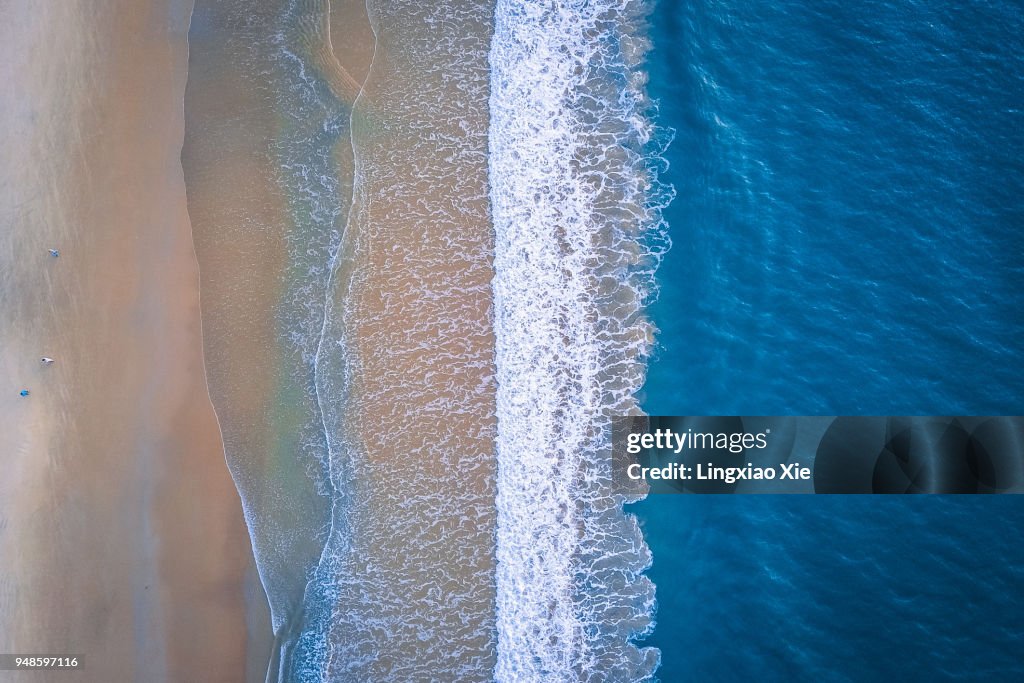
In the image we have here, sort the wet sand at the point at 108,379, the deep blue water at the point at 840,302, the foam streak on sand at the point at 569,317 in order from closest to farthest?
the deep blue water at the point at 840,302 → the wet sand at the point at 108,379 → the foam streak on sand at the point at 569,317

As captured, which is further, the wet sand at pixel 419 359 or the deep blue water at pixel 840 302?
the wet sand at pixel 419 359

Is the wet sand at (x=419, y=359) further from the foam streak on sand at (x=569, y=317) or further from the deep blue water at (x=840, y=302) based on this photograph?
the deep blue water at (x=840, y=302)

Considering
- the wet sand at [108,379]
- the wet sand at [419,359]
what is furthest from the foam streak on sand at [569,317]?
the wet sand at [108,379]

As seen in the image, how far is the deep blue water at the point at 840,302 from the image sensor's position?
5.84 metres

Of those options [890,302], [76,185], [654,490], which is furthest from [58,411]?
[890,302]

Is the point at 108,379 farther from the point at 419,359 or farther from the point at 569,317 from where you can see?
the point at 569,317

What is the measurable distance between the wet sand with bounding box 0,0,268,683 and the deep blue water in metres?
4.27

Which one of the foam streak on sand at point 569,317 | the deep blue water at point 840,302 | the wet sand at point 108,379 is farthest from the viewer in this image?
the foam streak on sand at point 569,317

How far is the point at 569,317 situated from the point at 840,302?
260 centimetres

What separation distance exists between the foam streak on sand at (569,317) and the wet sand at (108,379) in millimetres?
2706

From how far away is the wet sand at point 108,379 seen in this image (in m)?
5.98

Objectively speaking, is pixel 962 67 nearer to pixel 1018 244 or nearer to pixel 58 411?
pixel 1018 244

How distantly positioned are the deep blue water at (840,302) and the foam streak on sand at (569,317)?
30 centimetres

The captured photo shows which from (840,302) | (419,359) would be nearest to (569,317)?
(419,359)
